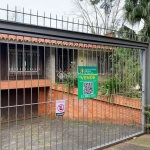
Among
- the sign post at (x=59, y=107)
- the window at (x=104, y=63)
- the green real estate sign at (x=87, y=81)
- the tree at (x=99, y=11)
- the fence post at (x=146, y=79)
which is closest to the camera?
the sign post at (x=59, y=107)

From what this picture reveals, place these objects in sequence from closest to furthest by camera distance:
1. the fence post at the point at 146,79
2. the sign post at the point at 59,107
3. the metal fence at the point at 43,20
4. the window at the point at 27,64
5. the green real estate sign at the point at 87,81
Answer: the metal fence at the point at 43,20 < the window at the point at 27,64 < the sign post at the point at 59,107 < the green real estate sign at the point at 87,81 < the fence post at the point at 146,79

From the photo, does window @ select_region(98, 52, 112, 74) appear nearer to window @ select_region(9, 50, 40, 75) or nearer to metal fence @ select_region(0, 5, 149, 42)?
metal fence @ select_region(0, 5, 149, 42)

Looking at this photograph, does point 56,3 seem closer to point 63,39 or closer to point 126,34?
point 126,34

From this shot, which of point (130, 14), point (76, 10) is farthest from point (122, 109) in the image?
point (76, 10)

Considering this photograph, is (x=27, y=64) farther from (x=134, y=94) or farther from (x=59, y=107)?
(x=134, y=94)

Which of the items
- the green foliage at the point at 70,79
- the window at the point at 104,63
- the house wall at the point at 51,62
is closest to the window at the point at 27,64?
the house wall at the point at 51,62

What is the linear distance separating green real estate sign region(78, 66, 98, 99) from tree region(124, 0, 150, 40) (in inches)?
238

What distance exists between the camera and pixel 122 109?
206 inches

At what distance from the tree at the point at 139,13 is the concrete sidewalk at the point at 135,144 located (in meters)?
5.75

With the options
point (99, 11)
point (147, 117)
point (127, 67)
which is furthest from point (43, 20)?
point (99, 11)

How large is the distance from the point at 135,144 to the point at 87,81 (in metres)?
1.75

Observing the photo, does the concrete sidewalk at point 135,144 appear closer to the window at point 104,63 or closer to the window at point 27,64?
the window at point 104,63

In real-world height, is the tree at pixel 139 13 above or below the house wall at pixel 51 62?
above

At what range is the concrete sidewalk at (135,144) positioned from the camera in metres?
4.01
